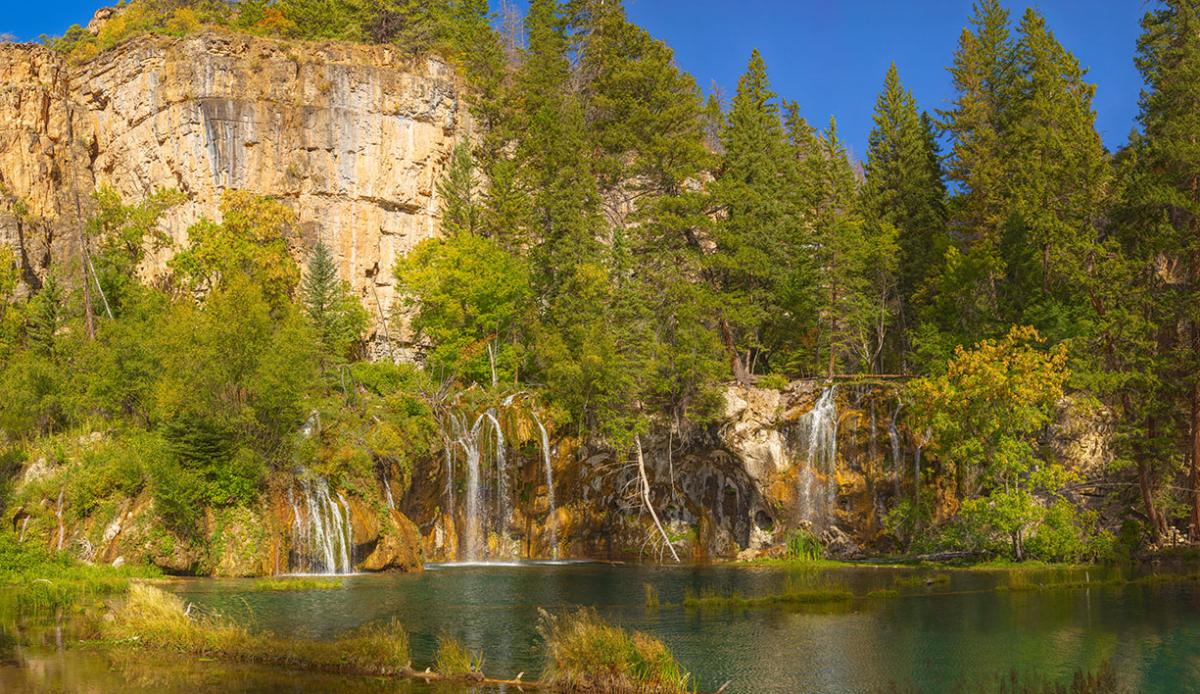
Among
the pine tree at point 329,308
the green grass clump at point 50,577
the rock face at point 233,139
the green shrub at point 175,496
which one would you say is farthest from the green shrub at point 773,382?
the green grass clump at point 50,577

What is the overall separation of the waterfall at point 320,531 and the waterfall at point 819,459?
20023 millimetres

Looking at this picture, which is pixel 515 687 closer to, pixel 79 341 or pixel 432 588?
pixel 432 588

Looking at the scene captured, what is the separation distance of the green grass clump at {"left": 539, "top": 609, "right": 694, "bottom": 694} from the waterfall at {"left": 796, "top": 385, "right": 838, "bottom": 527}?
100 ft

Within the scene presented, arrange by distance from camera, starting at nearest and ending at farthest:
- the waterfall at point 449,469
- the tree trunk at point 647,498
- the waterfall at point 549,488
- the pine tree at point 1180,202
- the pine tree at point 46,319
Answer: the pine tree at point 1180,202, the tree trunk at point 647,498, the waterfall at point 449,469, the waterfall at point 549,488, the pine tree at point 46,319

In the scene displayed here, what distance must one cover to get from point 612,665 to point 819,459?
106 feet

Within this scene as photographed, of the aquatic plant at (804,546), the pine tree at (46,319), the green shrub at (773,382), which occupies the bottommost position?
the aquatic plant at (804,546)

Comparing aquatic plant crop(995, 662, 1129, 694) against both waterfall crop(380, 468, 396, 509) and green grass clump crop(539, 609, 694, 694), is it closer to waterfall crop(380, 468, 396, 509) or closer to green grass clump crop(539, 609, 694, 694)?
green grass clump crop(539, 609, 694, 694)

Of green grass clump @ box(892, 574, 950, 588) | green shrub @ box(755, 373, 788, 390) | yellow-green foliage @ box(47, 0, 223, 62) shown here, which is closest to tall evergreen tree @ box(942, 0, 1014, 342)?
green shrub @ box(755, 373, 788, 390)

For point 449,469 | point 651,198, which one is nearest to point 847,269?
point 651,198

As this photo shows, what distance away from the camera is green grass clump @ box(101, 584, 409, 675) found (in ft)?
63.9

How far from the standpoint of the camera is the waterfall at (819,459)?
47.4 metres

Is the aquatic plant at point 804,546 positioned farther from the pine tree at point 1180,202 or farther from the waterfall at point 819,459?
the pine tree at point 1180,202

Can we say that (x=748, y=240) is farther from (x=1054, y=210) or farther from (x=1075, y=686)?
(x=1075, y=686)

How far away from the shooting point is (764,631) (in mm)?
Result: 24547
